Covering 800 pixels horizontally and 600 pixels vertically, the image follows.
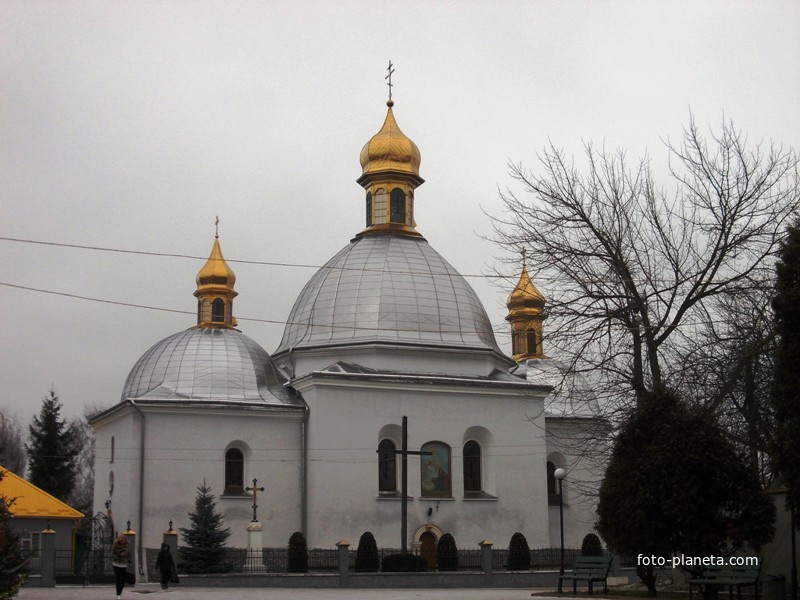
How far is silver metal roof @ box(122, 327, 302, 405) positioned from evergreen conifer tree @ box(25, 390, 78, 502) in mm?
16089

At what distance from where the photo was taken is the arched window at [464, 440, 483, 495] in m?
34.5

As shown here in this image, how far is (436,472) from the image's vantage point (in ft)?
111

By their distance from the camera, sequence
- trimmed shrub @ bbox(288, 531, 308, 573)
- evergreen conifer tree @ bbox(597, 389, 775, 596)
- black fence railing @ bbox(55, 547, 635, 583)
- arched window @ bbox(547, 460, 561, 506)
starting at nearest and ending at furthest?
evergreen conifer tree @ bbox(597, 389, 775, 596) → black fence railing @ bbox(55, 547, 635, 583) → trimmed shrub @ bbox(288, 531, 308, 573) → arched window @ bbox(547, 460, 561, 506)

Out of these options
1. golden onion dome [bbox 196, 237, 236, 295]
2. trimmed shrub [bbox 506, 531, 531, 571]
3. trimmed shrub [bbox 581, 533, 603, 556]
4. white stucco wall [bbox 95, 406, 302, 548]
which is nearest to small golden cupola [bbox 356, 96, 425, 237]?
golden onion dome [bbox 196, 237, 236, 295]

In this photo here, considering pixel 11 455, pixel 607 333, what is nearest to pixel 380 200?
pixel 607 333

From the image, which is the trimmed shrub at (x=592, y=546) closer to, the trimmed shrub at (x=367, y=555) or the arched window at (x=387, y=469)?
the arched window at (x=387, y=469)

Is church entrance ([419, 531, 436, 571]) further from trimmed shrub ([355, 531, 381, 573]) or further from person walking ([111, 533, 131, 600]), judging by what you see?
person walking ([111, 533, 131, 600])

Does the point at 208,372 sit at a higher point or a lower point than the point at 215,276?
lower

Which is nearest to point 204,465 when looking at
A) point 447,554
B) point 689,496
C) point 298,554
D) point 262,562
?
point 262,562

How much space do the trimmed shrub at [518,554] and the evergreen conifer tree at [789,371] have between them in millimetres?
16052

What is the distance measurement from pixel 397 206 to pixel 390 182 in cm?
90

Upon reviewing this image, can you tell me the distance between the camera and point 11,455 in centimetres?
6681

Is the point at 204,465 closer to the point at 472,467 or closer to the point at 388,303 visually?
the point at 388,303

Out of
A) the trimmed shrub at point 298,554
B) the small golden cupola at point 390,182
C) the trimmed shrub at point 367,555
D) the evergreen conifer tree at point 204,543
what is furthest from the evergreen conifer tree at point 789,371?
the small golden cupola at point 390,182
